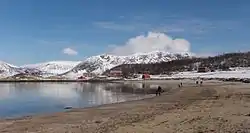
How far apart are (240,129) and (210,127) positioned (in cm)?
177

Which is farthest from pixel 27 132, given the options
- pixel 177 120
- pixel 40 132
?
pixel 177 120

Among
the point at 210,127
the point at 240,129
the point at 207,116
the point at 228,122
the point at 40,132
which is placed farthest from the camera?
the point at 207,116

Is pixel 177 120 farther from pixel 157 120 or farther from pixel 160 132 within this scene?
pixel 160 132

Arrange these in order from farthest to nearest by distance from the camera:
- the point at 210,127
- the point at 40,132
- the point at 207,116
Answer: the point at 207,116 < the point at 40,132 < the point at 210,127

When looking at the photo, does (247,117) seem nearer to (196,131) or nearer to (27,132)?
(196,131)

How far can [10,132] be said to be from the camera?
23.6 meters

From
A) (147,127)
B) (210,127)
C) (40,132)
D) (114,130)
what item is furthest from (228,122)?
(40,132)

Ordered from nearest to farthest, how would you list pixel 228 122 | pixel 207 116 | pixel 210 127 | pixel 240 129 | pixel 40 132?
pixel 240 129, pixel 210 127, pixel 228 122, pixel 40 132, pixel 207 116

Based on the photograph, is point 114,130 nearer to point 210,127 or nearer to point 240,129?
point 210,127

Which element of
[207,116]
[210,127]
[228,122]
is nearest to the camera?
[210,127]

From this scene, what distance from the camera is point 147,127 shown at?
69.1 feet

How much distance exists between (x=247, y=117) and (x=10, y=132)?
14.4 metres

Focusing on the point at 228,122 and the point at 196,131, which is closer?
the point at 196,131

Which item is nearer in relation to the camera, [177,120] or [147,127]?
[147,127]
